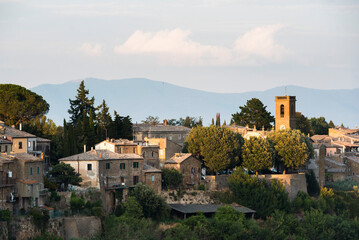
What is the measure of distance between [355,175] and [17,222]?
42.8 meters

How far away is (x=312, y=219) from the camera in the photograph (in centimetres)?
6122

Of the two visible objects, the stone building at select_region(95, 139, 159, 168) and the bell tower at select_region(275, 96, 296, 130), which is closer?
the stone building at select_region(95, 139, 159, 168)

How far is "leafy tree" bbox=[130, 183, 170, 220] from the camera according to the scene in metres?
52.9

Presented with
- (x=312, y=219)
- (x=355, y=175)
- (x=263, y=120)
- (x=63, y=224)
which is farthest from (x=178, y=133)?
(x=63, y=224)

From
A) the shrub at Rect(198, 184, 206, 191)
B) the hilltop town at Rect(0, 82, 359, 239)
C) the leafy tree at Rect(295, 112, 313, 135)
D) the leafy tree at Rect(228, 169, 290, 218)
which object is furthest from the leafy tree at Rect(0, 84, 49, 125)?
the leafy tree at Rect(295, 112, 313, 135)

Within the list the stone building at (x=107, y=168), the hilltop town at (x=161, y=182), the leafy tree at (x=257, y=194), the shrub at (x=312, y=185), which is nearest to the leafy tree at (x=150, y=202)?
the hilltop town at (x=161, y=182)

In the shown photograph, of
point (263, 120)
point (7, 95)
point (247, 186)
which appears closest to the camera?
point (247, 186)

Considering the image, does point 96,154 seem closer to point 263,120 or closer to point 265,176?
point 265,176

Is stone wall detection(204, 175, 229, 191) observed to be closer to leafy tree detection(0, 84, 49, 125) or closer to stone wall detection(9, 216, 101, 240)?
stone wall detection(9, 216, 101, 240)

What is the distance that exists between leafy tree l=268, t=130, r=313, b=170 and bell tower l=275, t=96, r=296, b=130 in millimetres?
9803

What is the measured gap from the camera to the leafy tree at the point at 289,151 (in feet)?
219

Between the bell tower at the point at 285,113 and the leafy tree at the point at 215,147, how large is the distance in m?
14.0

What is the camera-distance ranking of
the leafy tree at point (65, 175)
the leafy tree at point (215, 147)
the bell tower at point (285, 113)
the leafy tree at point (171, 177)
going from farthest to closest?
the bell tower at point (285, 113) < the leafy tree at point (215, 147) < the leafy tree at point (171, 177) < the leafy tree at point (65, 175)

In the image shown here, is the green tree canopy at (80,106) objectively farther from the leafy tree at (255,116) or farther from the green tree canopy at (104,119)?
the leafy tree at (255,116)
